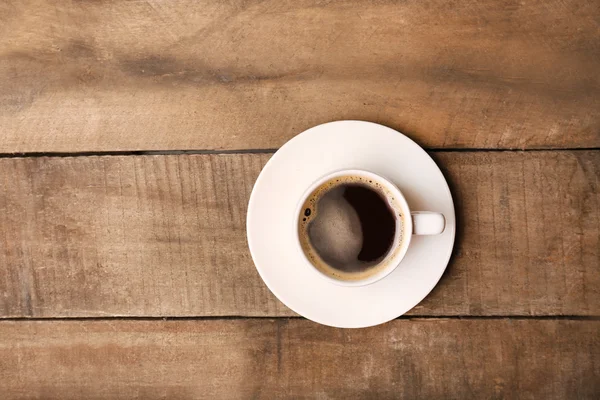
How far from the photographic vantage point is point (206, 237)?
845 millimetres

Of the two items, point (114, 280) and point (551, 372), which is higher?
point (114, 280)

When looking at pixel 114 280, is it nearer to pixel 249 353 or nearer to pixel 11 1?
pixel 249 353

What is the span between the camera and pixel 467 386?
86 cm

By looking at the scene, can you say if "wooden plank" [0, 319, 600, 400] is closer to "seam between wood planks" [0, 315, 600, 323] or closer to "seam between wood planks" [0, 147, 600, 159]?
"seam between wood planks" [0, 315, 600, 323]

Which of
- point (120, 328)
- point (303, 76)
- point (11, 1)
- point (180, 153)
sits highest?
point (11, 1)

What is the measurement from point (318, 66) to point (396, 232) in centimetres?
29

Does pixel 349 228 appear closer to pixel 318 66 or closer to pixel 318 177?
pixel 318 177

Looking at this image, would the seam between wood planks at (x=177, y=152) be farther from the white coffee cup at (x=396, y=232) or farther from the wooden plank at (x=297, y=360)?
the wooden plank at (x=297, y=360)

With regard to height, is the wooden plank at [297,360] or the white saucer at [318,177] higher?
the white saucer at [318,177]

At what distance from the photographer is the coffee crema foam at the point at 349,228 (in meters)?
0.76

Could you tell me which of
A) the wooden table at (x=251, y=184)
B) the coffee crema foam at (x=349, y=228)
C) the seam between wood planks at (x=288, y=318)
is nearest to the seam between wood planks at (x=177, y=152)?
the wooden table at (x=251, y=184)

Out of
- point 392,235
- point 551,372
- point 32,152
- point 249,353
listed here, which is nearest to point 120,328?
point 249,353

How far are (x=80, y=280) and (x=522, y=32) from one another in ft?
2.66

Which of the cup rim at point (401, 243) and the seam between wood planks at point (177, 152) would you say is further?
the seam between wood planks at point (177, 152)
